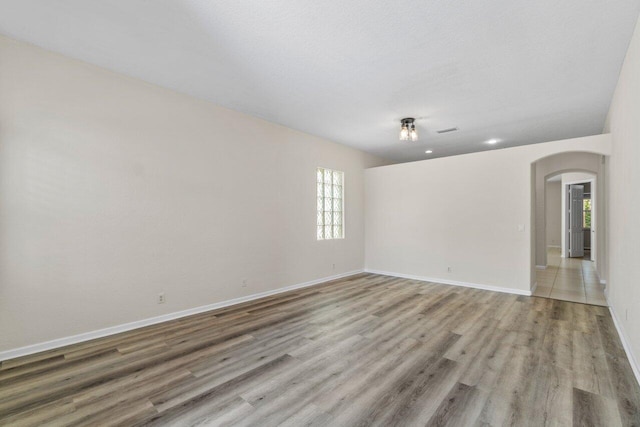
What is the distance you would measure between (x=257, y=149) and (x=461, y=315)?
391cm

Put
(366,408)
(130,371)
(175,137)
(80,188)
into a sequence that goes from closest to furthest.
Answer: (366,408) < (130,371) < (80,188) < (175,137)

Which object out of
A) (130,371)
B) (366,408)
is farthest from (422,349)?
(130,371)

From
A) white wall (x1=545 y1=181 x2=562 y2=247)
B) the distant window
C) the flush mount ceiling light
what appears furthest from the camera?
white wall (x1=545 y1=181 x2=562 y2=247)

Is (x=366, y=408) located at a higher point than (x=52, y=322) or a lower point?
lower

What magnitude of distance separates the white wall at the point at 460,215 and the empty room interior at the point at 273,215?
5 cm

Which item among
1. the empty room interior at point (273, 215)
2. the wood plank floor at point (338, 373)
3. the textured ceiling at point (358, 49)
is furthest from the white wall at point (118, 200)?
the wood plank floor at point (338, 373)

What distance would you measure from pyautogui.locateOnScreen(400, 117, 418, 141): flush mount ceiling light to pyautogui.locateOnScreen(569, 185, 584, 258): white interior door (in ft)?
25.6

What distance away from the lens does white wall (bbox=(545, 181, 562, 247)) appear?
11.0 meters

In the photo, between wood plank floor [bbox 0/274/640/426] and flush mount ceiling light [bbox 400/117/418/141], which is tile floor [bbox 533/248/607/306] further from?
flush mount ceiling light [bbox 400/117/418/141]

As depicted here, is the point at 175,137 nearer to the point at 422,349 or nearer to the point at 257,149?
the point at 257,149

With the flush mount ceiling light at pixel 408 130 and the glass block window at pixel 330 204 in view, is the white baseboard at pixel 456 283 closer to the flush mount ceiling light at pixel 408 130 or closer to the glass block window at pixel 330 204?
the glass block window at pixel 330 204

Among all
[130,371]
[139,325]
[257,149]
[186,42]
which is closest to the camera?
[130,371]

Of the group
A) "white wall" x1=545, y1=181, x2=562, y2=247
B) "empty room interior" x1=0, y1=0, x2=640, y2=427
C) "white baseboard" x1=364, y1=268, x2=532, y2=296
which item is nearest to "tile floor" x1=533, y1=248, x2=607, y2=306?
"empty room interior" x1=0, y1=0, x2=640, y2=427

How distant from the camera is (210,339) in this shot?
3.10 meters
